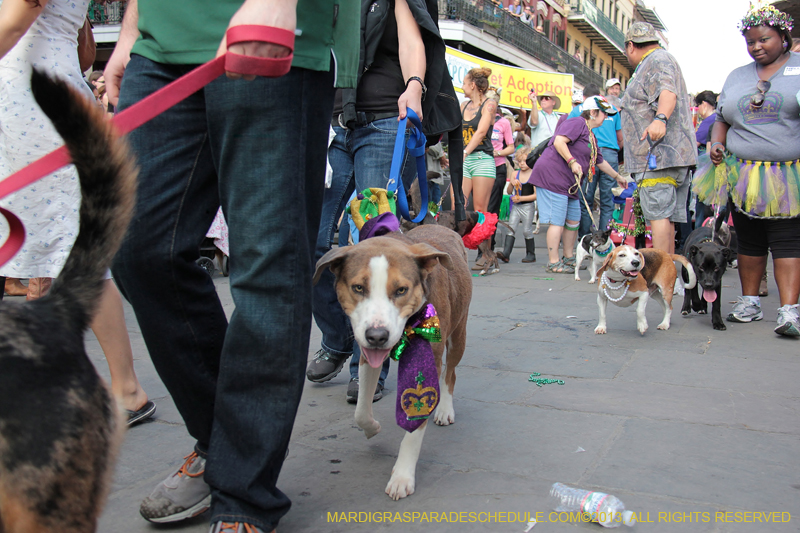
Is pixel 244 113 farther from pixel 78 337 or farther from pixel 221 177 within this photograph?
pixel 78 337

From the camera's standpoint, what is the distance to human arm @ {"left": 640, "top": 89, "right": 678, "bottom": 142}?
18.4ft

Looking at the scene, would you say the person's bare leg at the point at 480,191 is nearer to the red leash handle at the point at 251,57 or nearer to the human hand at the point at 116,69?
the human hand at the point at 116,69

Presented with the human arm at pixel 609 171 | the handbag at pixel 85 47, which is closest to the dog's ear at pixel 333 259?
the handbag at pixel 85 47

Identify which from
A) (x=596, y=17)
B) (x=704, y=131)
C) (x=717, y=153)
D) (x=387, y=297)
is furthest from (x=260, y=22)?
(x=596, y=17)

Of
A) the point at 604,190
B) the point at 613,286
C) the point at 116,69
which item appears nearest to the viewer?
the point at 116,69

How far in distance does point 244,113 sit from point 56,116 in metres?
0.56

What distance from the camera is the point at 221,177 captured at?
1.81 meters

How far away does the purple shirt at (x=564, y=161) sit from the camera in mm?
8211

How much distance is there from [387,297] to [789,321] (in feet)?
12.2

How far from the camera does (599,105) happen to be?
912 cm

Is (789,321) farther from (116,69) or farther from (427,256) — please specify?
(116,69)

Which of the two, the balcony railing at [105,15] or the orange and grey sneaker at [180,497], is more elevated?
the balcony railing at [105,15]

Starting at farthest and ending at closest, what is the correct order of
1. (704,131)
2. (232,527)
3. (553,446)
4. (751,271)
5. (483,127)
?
(704,131) → (483,127) → (751,271) → (553,446) → (232,527)

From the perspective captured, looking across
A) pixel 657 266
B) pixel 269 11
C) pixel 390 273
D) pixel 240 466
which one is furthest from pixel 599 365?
pixel 269 11
